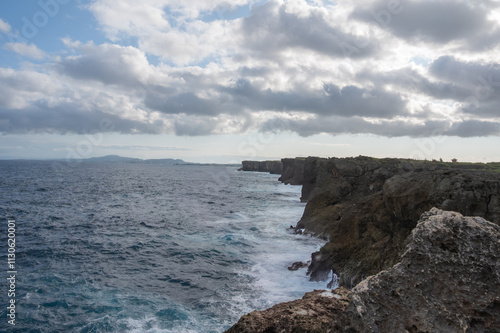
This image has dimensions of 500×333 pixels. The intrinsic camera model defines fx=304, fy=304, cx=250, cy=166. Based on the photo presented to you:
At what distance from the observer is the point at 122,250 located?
82.1 ft

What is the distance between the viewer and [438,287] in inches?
205

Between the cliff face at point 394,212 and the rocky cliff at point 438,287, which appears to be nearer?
the rocky cliff at point 438,287

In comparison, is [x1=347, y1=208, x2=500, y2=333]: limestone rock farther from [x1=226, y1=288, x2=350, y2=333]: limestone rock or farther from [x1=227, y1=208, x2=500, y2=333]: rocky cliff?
[x1=226, y1=288, x2=350, y2=333]: limestone rock

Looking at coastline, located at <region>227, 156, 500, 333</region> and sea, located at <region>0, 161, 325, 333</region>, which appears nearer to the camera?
coastline, located at <region>227, 156, 500, 333</region>

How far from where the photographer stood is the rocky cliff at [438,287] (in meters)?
4.91

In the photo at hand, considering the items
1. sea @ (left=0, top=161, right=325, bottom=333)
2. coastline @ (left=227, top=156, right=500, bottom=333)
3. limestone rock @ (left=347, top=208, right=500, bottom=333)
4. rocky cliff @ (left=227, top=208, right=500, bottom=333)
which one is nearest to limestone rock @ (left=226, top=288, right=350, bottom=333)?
coastline @ (left=227, top=156, right=500, bottom=333)

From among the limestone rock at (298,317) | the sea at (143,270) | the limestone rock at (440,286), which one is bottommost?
the sea at (143,270)

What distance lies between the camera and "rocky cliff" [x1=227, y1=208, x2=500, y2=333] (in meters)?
4.91

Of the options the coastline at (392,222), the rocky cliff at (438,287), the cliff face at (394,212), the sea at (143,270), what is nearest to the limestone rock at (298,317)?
the coastline at (392,222)

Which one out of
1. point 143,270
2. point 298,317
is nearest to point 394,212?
point 298,317

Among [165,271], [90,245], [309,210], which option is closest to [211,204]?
[309,210]

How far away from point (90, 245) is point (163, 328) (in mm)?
16199

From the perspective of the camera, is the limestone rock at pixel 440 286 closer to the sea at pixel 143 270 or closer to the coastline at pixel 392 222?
the coastline at pixel 392 222

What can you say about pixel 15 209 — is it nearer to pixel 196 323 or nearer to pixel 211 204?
pixel 211 204
